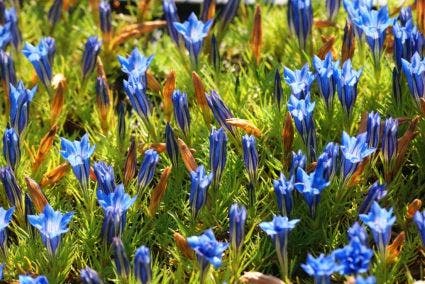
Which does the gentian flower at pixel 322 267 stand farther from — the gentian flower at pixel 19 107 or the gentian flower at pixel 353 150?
the gentian flower at pixel 19 107

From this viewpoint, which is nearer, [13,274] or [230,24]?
[13,274]

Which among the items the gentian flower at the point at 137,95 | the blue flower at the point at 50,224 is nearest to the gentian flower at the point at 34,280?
the blue flower at the point at 50,224

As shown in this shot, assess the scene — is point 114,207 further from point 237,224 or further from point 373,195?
point 373,195

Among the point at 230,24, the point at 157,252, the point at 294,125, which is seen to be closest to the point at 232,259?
the point at 157,252

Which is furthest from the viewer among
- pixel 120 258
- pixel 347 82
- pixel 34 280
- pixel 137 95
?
pixel 137 95

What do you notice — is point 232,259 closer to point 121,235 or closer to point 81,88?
point 121,235

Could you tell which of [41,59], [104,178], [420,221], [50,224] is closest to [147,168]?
[104,178]
